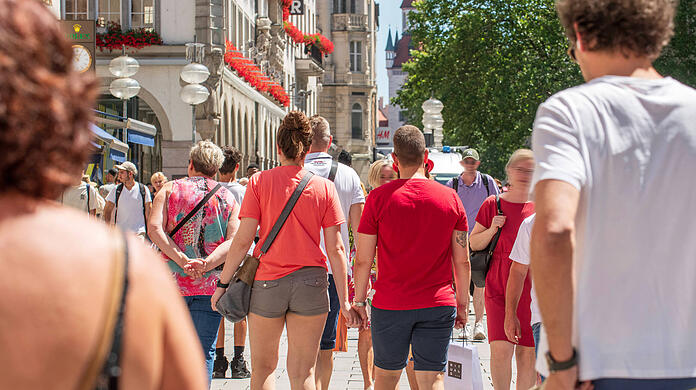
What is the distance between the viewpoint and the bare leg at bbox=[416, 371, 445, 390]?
5898 millimetres

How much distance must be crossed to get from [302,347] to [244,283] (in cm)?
49

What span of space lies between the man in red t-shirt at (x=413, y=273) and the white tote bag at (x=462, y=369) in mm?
463

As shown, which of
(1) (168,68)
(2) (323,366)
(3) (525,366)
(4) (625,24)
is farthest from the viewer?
(1) (168,68)

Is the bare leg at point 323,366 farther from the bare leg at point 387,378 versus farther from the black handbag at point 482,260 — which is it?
the black handbag at point 482,260

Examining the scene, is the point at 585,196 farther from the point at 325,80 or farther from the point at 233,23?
the point at 325,80

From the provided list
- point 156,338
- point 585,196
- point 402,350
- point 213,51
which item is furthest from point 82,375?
point 213,51

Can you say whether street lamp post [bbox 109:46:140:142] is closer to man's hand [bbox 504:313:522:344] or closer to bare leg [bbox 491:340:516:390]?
bare leg [bbox 491:340:516:390]

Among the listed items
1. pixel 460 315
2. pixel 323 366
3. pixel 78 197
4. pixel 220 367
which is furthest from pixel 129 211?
pixel 460 315

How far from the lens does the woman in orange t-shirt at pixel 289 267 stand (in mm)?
5941

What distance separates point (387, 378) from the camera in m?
5.94

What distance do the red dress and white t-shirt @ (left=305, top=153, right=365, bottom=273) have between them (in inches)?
36.3

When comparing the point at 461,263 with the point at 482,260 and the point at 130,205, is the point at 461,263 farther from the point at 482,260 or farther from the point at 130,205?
the point at 130,205

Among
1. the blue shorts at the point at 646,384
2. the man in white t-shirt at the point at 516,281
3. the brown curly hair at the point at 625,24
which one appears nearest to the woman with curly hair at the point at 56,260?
the blue shorts at the point at 646,384

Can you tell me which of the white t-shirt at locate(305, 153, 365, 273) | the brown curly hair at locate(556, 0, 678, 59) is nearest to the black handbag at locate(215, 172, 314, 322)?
the white t-shirt at locate(305, 153, 365, 273)
